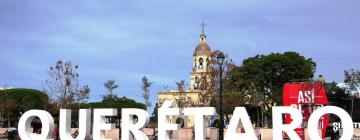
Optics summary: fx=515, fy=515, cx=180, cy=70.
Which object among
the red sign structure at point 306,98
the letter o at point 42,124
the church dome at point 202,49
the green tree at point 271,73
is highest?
the church dome at point 202,49

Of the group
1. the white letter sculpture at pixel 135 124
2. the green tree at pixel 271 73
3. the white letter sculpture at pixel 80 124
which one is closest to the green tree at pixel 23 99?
the green tree at pixel 271 73

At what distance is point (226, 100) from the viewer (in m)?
58.9

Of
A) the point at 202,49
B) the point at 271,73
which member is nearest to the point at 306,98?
the point at 271,73

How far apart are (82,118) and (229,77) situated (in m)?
28.3

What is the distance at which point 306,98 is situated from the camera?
39.5 metres

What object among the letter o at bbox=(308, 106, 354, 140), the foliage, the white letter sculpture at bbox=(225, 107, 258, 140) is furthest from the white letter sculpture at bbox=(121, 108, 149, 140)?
the foliage

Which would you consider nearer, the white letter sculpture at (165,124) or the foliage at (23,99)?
the white letter sculpture at (165,124)

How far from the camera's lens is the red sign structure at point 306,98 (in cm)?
3782

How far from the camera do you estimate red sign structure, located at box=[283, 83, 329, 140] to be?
124 ft

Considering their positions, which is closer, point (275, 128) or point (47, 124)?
point (275, 128)

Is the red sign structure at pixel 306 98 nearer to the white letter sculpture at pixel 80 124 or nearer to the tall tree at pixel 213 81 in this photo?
the tall tree at pixel 213 81

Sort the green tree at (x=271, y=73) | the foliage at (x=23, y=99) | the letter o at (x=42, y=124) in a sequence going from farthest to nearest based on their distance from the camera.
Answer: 1. the foliage at (x=23, y=99)
2. the green tree at (x=271, y=73)
3. the letter o at (x=42, y=124)

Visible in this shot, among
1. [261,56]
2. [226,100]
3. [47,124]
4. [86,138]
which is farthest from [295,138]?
[261,56]

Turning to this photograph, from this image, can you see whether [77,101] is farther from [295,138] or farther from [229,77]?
[295,138]
